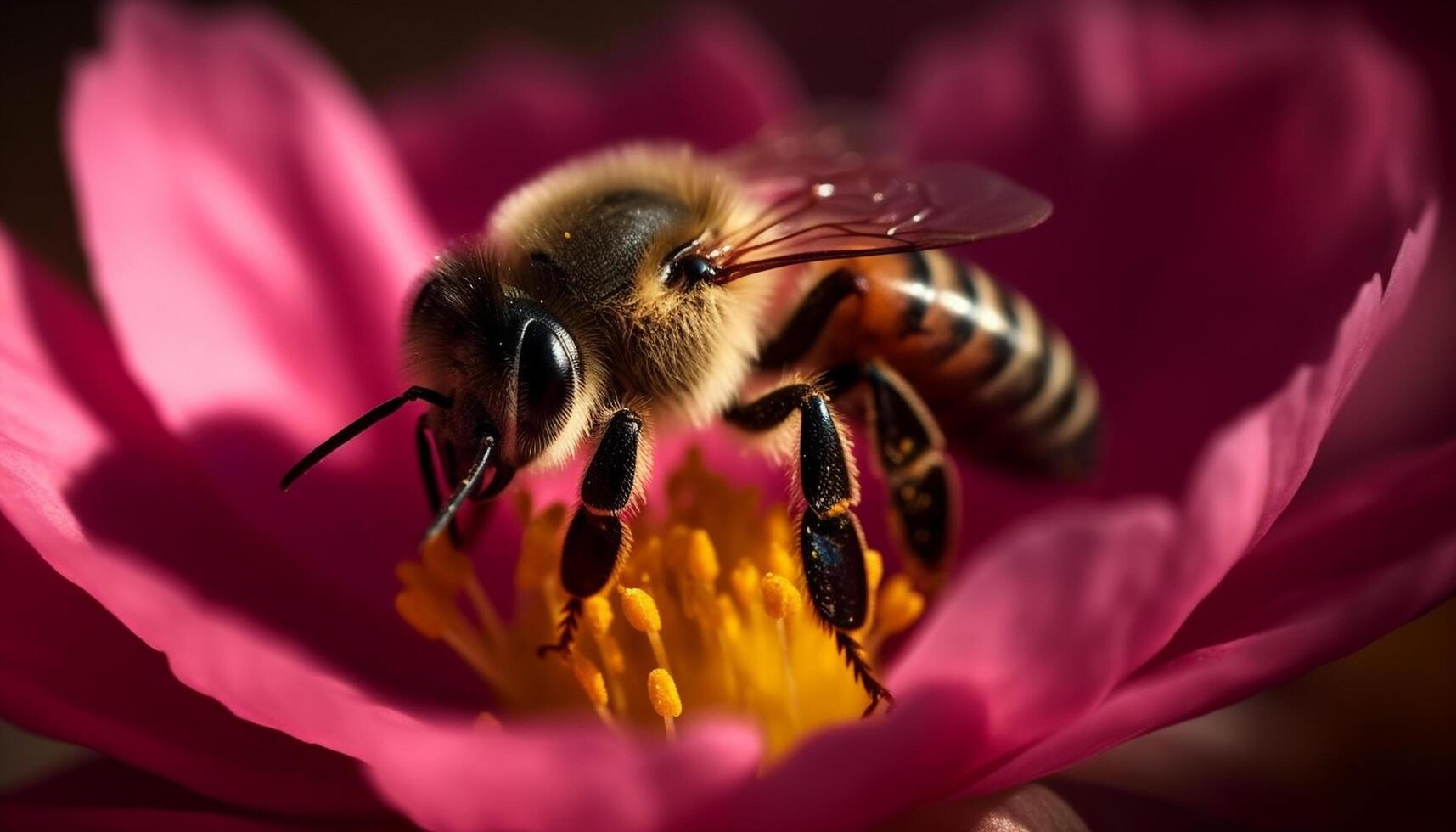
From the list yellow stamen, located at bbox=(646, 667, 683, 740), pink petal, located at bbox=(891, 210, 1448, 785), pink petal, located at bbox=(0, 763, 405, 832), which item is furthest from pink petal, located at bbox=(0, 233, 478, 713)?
pink petal, located at bbox=(891, 210, 1448, 785)

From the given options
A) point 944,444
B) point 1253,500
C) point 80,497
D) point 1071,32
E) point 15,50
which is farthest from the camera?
point 15,50

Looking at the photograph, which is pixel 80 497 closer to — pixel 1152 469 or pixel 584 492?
pixel 584 492

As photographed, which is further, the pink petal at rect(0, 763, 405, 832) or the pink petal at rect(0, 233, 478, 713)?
the pink petal at rect(0, 233, 478, 713)

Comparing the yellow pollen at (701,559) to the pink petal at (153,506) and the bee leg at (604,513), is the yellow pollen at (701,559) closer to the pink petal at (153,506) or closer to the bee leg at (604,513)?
the bee leg at (604,513)

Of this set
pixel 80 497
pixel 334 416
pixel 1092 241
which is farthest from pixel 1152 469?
pixel 80 497

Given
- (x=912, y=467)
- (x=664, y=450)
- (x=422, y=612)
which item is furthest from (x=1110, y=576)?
(x=664, y=450)

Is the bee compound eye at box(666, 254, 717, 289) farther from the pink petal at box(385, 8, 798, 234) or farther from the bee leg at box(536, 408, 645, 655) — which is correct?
the pink petal at box(385, 8, 798, 234)

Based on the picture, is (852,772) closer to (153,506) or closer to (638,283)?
(638,283)
